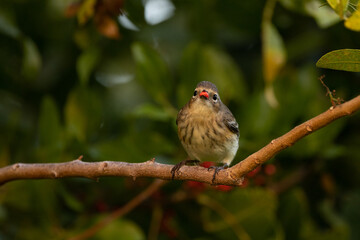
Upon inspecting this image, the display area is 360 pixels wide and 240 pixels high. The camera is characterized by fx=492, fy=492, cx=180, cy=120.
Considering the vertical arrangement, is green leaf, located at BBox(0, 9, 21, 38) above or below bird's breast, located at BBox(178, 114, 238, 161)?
above

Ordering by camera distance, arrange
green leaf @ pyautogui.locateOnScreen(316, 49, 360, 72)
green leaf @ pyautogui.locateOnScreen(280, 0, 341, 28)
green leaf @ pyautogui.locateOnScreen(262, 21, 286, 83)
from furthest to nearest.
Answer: green leaf @ pyautogui.locateOnScreen(262, 21, 286, 83), green leaf @ pyautogui.locateOnScreen(280, 0, 341, 28), green leaf @ pyautogui.locateOnScreen(316, 49, 360, 72)

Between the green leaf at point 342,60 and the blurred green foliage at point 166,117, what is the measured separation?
39.8 inches

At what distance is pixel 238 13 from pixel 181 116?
88 cm

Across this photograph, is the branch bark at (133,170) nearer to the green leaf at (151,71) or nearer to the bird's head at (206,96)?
the bird's head at (206,96)

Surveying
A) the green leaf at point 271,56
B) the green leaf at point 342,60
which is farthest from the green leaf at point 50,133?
the green leaf at point 342,60

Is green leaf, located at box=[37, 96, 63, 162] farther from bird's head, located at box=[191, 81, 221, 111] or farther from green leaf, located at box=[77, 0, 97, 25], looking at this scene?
bird's head, located at box=[191, 81, 221, 111]

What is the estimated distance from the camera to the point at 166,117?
9.45 ft

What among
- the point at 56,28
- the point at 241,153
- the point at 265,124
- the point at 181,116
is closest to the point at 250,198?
the point at 241,153

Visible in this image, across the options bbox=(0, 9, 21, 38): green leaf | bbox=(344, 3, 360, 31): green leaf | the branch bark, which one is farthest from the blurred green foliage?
bbox=(344, 3, 360, 31): green leaf

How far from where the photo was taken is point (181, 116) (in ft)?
10.4

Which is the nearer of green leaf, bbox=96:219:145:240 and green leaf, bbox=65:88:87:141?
green leaf, bbox=96:219:145:240

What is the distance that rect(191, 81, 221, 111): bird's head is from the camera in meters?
2.93

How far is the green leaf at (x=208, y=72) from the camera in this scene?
306 centimetres

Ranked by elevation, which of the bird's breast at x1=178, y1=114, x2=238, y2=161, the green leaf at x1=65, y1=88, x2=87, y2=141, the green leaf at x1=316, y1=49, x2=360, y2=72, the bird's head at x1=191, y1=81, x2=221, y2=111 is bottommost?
the green leaf at x1=316, y1=49, x2=360, y2=72
